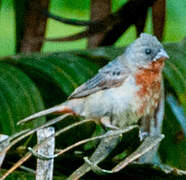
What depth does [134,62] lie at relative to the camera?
247 cm

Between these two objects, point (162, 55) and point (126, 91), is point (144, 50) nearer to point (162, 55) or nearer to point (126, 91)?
point (126, 91)

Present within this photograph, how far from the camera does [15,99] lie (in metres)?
1.87

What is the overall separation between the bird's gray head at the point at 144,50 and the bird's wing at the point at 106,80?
0.20ft

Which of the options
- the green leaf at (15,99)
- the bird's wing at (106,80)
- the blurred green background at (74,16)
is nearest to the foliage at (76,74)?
the green leaf at (15,99)

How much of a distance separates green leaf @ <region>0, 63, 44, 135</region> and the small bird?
1.22 feet

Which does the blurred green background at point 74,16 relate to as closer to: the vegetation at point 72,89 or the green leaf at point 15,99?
the vegetation at point 72,89

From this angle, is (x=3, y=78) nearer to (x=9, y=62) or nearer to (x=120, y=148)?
(x=9, y=62)

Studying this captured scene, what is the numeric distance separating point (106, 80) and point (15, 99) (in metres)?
0.61

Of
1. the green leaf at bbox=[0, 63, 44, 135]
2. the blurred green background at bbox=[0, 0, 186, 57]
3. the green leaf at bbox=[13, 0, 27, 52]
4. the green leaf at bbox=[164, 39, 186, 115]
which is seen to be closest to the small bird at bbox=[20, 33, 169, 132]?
the green leaf at bbox=[164, 39, 186, 115]

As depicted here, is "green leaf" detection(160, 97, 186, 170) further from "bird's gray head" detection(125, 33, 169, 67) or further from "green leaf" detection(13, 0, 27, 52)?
"green leaf" detection(13, 0, 27, 52)

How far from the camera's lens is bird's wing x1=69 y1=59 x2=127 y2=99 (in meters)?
2.37

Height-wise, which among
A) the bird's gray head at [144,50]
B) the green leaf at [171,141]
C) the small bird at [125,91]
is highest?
the bird's gray head at [144,50]

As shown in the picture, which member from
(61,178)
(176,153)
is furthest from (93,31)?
(61,178)

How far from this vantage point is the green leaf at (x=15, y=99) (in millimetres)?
1810
